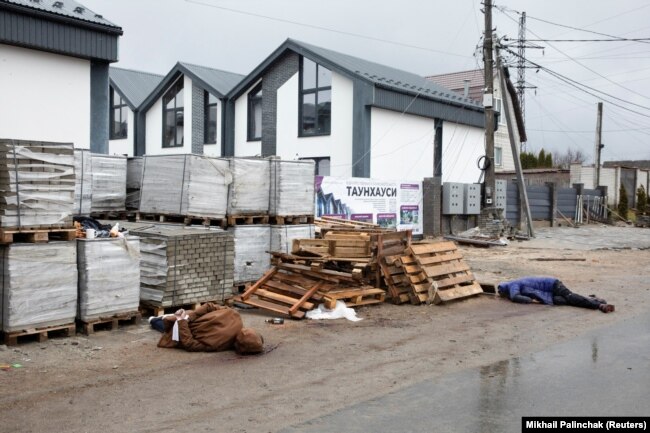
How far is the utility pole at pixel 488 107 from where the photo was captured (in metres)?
24.1

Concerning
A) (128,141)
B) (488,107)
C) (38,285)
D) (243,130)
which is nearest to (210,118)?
(243,130)

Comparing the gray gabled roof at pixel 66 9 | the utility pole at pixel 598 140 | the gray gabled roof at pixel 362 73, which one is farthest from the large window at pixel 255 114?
the utility pole at pixel 598 140

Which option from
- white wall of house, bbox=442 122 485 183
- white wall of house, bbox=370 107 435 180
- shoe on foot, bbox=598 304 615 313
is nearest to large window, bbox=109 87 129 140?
white wall of house, bbox=370 107 435 180

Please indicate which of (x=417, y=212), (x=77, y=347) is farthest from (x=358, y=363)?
(x=417, y=212)

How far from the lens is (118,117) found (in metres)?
33.9

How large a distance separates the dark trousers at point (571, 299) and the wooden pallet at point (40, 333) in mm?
8270

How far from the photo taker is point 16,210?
7.96 metres

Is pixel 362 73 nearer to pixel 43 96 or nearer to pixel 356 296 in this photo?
pixel 43 96

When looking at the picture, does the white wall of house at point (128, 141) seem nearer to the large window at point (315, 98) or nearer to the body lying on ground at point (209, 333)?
the large window at point (315, 98)

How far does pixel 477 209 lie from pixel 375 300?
1527 centimetres

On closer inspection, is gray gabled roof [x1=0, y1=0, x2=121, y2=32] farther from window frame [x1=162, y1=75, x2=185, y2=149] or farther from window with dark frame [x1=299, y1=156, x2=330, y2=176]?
window frame [x1=162, y1=75, x2=185, y2=149]

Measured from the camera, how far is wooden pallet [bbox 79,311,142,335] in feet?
27.9

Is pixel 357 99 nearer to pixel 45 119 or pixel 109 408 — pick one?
pixel 45 119

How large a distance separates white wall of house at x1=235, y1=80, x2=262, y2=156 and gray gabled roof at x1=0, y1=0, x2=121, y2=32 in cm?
1380
